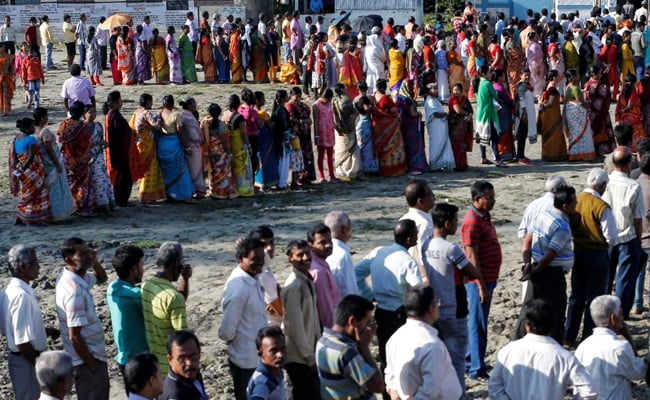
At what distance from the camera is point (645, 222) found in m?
9.41

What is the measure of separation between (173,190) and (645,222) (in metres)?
6.02

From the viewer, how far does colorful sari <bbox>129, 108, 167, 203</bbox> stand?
13.1 metres

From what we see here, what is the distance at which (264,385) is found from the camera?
5.90m

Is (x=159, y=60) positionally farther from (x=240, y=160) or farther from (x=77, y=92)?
(x=240, y=160)

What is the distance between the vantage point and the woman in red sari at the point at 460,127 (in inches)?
583

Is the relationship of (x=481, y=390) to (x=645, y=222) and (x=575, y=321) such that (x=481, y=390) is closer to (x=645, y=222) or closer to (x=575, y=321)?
(x=575, y=321)

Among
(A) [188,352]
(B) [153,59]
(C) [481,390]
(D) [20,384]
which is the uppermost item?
(B) [153,59]

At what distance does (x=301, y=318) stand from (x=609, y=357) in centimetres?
177

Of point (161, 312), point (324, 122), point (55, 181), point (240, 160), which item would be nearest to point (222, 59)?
point (324, 122)

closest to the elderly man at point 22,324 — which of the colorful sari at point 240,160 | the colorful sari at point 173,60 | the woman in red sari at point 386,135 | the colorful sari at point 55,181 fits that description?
the colorful sari at point 55,181

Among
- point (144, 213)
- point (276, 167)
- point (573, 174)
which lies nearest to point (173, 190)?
point (144, 213)

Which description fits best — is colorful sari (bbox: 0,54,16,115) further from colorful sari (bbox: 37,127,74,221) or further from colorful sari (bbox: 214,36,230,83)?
colorful sari (bbox: 37,127,74,221)

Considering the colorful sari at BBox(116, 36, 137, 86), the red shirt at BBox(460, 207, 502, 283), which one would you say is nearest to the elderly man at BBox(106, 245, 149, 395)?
the red shirt at BBox(460, 207, 502, 283)

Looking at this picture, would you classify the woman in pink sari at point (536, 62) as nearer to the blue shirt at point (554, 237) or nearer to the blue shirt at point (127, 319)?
the blue shirt at point (554, 237)
